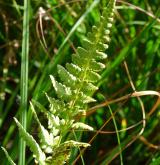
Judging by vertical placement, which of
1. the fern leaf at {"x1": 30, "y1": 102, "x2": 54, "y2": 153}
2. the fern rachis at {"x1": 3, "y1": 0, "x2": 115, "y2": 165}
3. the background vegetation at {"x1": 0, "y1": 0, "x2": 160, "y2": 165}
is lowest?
the background vegetation at {"x1": 0, "y1": 0, "x2": 160, "y2": 165}

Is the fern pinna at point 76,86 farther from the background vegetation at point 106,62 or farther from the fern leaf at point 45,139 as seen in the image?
the background vegetation at point 106,62

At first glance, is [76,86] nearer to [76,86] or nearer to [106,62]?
[76,86]

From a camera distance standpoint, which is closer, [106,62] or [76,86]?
[76,86]

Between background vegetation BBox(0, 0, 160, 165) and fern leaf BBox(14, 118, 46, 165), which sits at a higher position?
fern leaf BBox(14, 118, 46, 165)

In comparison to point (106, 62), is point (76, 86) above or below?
above

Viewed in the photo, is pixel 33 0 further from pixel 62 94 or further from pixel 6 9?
pixel 62 94

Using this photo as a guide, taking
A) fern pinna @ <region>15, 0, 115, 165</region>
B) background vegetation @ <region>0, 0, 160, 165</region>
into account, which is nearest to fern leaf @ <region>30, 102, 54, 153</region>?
fern pinna @ <region>15, 0, 115, 165</region>

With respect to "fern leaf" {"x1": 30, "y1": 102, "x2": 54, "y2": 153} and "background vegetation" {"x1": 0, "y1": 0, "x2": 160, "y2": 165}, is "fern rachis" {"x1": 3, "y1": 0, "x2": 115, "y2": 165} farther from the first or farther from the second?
"background vegetation" {"x1": 0, "y1": 0, "x2": 160, "y2": 165}

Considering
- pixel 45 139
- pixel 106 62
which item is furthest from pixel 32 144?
pixel 106 62

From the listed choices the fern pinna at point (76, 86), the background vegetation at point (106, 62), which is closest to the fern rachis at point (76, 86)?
the fern pinna at point (76, 86)

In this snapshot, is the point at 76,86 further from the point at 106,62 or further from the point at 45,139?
the point at 106,62

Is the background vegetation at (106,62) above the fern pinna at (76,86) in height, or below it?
below
